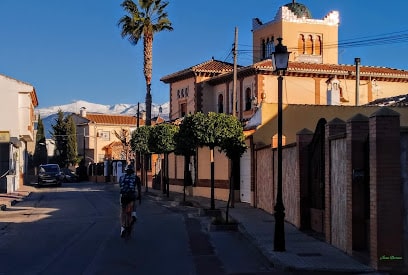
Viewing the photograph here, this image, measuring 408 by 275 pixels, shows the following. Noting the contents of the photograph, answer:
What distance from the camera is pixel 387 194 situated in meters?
10.1

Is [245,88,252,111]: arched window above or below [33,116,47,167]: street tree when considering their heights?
above

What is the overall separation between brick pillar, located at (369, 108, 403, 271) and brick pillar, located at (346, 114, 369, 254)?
3.78ft

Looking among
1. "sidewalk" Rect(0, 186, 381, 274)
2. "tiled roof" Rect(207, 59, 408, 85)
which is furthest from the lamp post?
"tiled roof" Rect(207, 59, 408, 85)

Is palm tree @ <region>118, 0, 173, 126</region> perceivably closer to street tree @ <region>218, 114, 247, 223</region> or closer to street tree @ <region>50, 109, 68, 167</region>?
street tree @ <region>218, 114, 247, 223</region>

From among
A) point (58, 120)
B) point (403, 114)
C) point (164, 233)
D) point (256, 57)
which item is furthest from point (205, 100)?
point (58, 120)

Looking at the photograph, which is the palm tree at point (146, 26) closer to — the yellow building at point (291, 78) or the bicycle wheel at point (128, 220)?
the yellow building at point (291, 78)

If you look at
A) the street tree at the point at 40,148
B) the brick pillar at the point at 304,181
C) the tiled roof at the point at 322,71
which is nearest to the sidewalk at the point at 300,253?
the brick pillar at the point at 304,181

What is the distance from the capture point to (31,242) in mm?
15586

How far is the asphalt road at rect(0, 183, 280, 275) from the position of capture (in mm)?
11398

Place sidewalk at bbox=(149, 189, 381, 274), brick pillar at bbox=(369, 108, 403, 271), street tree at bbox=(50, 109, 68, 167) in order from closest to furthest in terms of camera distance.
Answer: brick pillar at bbox=(369, 108, 403, 271) → sidewalk at bbox=(149, 189, 381, 274) → street tree at bbox=(50, 109, 68, 167)

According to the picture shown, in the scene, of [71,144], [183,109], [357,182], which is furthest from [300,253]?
[71,144]

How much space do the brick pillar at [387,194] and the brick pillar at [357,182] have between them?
3.78 feet

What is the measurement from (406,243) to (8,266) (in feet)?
23.1

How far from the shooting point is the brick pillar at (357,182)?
37.0ft
